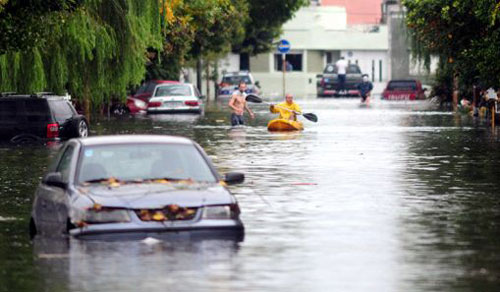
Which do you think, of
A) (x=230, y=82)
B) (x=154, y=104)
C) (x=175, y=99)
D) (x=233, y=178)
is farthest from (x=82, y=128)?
(x=230, y=82)

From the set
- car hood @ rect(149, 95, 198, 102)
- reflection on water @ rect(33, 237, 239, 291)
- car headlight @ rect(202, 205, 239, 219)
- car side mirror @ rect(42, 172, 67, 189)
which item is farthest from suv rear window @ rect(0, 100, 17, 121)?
car hood @ rect(149, 95, 198, 102)

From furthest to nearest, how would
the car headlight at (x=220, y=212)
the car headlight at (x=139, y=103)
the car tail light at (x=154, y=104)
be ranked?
the car headlight at (x=139, y=103), the car tail light at (x=154, y=104), the car headlight at (x=220, y=212)

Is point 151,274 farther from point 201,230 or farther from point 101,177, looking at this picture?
point 101,177

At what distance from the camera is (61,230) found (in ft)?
47.0

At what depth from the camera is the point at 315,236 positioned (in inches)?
605

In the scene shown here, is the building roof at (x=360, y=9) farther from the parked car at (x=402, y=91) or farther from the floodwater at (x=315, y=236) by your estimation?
the floodwater at (x=315, y=236)

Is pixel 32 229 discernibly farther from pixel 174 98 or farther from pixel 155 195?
pixel 174 98

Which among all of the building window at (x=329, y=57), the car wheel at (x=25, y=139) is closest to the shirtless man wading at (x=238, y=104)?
the car wheel at (x=25, y=139)

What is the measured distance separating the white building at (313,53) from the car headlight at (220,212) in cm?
10174

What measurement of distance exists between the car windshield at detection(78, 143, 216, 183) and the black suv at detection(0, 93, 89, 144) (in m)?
20.8

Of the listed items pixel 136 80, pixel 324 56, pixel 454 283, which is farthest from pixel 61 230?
pixel 324 56

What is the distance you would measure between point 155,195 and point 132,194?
8.8 inches

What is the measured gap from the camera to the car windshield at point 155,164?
48.3 feet

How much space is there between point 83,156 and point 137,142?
0.58 metres
